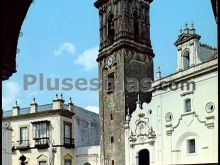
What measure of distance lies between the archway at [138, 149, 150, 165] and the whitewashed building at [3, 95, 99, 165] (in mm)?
3502

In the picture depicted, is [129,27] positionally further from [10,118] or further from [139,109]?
[10,118]

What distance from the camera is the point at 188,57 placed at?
2436cm

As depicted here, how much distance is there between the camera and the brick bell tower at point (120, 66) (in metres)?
27.2

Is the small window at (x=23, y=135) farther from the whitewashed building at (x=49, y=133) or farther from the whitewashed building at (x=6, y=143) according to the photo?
the whitewashed building at (x=6, y=143)

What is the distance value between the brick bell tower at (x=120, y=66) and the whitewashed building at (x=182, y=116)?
95cm

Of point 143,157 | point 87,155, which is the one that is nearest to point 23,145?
point 87,155

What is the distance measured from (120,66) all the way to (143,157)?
17.3 feet

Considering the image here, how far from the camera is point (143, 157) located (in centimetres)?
2616

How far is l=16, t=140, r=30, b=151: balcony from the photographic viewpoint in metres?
30.3

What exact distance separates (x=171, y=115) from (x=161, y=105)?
944 mm

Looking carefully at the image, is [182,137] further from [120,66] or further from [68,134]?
[68,134]

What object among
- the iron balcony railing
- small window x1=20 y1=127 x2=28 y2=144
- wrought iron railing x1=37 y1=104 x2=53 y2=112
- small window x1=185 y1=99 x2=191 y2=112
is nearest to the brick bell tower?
the iron balcony railing

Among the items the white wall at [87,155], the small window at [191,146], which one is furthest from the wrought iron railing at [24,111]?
the small window at [191,146]

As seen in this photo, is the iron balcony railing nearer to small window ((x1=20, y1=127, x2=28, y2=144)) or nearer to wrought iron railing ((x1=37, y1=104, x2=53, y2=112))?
wrought iron railing ((x1=37, y1=104, x2=53, y2=112))
